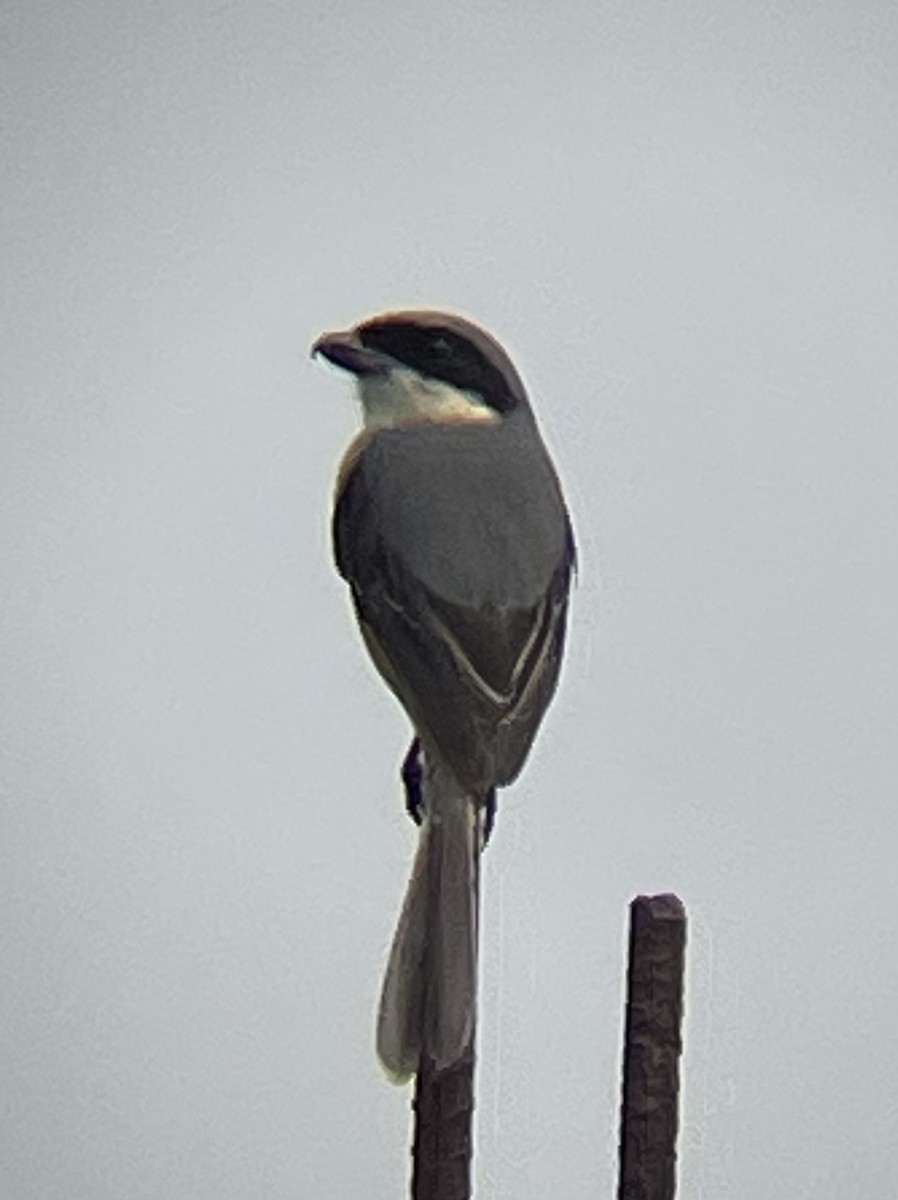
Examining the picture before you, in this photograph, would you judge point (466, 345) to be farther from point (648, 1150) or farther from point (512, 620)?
point (648, 1150)

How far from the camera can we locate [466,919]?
85cm

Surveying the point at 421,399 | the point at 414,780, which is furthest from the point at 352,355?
the point at 414,780

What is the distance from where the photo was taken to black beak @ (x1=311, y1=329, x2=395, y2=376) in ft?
2.97

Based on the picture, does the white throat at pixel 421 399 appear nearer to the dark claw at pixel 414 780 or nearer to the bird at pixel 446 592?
the bird at pixel 446 592

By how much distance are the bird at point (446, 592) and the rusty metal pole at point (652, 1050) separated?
68 mm

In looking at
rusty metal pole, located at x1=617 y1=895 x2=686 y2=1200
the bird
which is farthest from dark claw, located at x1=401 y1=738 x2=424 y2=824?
rusty metal pole, located at x1=617 y1=895 x2=686 y2=1200

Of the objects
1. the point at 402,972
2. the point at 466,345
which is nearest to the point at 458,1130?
the point at 402,972

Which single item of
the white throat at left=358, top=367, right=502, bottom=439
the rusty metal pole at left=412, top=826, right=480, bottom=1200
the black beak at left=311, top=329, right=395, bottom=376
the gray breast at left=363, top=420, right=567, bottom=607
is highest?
the black beak at left=311, top=329, right=395, bottom=376

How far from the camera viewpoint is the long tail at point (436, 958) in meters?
0.84

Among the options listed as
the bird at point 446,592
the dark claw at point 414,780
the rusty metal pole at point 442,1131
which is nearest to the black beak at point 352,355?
the bird at point 446,592

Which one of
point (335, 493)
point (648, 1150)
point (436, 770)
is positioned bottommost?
Result: point (648, 1150)

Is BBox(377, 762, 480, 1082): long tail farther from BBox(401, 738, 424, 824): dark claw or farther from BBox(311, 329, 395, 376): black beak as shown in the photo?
BBox(311, 329, 395, 376): black beak

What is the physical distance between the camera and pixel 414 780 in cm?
90

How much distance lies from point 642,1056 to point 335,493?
27cm
